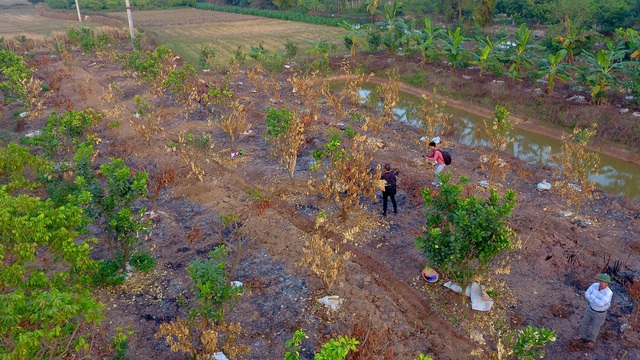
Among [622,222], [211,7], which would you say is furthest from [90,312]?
[211,7]

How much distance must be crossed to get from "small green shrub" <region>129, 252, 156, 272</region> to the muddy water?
925cm

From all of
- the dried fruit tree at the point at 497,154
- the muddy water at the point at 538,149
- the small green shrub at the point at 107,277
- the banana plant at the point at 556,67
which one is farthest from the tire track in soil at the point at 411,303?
the banana plant at the point at 556,67

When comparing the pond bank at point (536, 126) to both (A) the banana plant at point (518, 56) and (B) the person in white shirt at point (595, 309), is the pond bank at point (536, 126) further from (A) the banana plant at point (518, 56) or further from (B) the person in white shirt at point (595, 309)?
(B) the person in white shirt at point (595, 309)

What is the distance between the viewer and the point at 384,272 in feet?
24.8

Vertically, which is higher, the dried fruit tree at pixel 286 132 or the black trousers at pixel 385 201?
the dried fruit tree at pixel 286 132

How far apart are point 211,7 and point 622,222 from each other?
44.9m

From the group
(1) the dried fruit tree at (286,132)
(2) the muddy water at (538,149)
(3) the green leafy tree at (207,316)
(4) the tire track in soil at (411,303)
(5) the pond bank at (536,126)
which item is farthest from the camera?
(5) the pond bank at (536,126)

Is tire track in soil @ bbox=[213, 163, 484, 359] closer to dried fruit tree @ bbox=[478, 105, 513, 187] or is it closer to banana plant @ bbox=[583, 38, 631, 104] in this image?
dried fruit tree @ bbox=[478, 105, 513, 187]

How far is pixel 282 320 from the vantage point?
6.54 metres

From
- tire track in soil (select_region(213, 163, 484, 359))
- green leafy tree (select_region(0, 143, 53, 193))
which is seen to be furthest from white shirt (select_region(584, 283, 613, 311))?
green leafy tree (select_region(0, 143, 53, 193))

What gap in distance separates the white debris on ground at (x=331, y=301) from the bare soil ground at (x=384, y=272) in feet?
0.32

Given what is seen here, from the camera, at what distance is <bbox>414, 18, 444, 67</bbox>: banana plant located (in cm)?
1972

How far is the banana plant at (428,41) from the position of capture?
64.7 feet

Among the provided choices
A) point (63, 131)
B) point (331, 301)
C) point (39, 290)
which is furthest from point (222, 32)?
point (39, 290)
